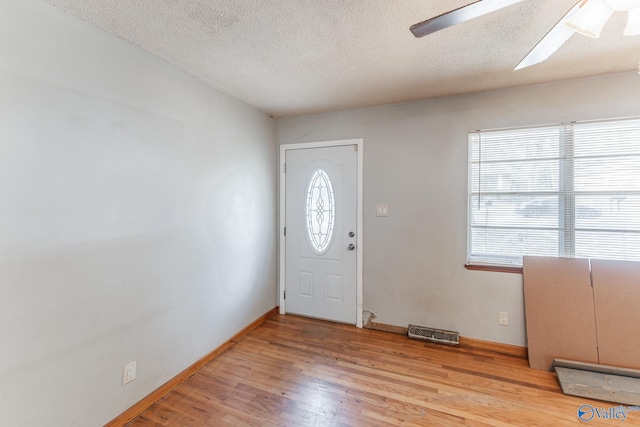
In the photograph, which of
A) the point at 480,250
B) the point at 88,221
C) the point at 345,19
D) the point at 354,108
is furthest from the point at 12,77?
the point at 480,250

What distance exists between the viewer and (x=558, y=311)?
2283 mm

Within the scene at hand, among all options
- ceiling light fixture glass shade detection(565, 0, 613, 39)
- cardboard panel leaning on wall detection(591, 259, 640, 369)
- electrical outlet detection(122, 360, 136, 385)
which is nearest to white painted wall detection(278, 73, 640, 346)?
cardboard panel leaning on wall detection(591, 259, 640, 369)

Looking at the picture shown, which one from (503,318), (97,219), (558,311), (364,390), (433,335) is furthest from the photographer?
(433,335)

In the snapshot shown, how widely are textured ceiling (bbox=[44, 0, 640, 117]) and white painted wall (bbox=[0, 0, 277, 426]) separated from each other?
0.85ft

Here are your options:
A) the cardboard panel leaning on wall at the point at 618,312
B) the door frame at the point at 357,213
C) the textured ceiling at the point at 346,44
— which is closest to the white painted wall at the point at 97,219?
the textured ceiling at the point at 346,44

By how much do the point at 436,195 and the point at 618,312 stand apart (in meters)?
1.62

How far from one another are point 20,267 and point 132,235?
1.76ft

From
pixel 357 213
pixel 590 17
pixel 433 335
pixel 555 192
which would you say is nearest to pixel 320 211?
pixel 357 213

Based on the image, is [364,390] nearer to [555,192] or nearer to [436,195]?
[436,195]

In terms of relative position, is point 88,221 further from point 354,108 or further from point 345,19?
point 354,108

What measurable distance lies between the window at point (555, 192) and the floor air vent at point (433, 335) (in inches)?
29.7

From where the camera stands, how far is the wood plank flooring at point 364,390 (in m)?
1.73

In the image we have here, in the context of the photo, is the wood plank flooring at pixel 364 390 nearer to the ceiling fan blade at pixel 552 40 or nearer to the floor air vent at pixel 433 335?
the floor air vent at pixel 433 335

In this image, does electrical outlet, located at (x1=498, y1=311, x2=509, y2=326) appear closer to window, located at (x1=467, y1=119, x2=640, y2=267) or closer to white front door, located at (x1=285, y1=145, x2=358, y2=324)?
window, located at (x1=467, y1=119, x2=640, y2=267)
